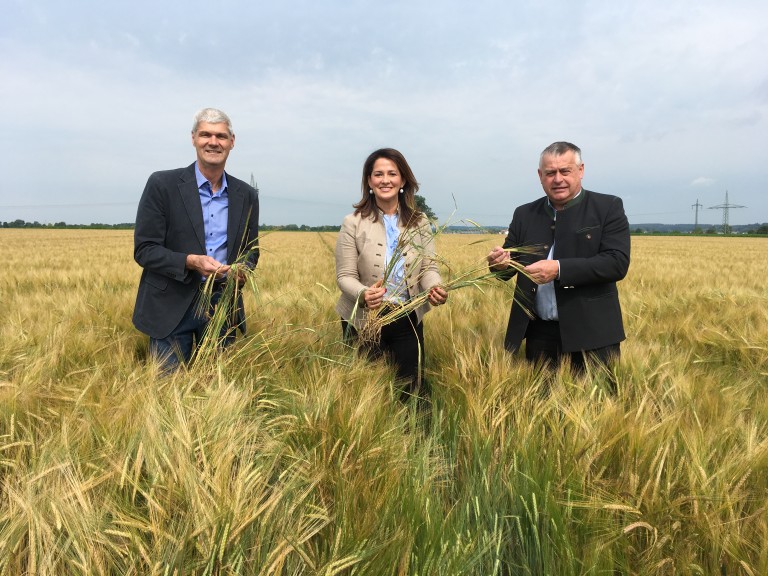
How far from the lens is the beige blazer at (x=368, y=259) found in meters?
2.31

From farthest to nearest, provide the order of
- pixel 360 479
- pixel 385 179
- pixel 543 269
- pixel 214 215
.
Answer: pixel 214 215
pixel 385 179
pixel 543 269
pixel 360 479

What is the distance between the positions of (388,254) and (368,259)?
11cm

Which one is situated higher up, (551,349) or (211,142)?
(211,142)

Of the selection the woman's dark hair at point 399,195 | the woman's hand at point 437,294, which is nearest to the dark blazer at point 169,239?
the woman's dark hair at point 399,195

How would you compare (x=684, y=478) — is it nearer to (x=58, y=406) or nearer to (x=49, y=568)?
(x=49, y=568)

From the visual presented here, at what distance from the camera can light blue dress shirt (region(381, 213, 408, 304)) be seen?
218 cm

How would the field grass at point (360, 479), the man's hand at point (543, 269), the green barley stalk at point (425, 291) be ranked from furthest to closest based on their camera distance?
the man's hand at point (543, 269) < the green barley stalk at point (425, 291) < the field grass at point (360, 479)

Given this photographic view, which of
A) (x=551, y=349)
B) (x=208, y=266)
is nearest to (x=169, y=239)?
(x=208, y=266)

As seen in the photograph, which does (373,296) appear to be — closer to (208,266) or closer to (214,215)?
(208,266)

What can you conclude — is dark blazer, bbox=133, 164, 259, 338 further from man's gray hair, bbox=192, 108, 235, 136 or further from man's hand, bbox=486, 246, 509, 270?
man's hand, bbox=486, 246, 509, 270

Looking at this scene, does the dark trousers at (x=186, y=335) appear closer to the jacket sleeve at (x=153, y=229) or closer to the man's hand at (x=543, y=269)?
the jacket sleeve at (x=153, y=229)

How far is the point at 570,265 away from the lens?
2195mm

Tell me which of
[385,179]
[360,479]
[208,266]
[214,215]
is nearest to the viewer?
[360,479]

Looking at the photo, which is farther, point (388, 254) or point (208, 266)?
point (388, 254)
